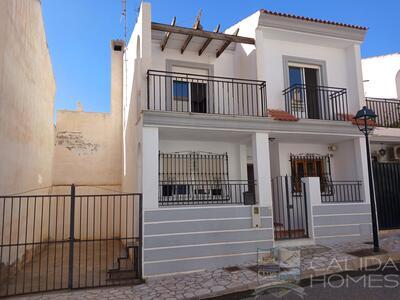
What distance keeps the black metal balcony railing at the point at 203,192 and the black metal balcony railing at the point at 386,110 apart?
640 centimetres

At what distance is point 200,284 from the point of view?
6641mm

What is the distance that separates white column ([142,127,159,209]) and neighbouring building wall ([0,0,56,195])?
3044mm

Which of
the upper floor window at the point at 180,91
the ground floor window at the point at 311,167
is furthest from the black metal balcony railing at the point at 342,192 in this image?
the upper floor window at the point at 180,91

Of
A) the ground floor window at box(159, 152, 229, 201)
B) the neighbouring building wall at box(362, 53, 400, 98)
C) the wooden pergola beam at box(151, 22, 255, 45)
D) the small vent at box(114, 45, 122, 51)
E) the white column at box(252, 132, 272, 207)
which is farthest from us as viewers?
the small vent at box(114, 45, 122, 51)

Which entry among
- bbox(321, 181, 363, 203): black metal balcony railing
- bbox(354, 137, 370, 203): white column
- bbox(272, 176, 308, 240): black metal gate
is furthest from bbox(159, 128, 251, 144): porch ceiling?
bbox(354, 137, 370, 203): white column

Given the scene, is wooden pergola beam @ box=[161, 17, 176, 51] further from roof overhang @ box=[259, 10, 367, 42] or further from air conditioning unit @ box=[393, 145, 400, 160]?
air conditioning unit @ box=[393, 145, 400, 160]

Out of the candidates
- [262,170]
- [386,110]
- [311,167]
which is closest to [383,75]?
[386,110]

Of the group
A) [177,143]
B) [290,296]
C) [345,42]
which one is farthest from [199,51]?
[290,296]

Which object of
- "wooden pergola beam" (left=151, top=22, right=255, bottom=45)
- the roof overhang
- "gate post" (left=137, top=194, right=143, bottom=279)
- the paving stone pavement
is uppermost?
the roof overhang

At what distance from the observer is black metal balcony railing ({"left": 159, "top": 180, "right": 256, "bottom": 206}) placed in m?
9.08

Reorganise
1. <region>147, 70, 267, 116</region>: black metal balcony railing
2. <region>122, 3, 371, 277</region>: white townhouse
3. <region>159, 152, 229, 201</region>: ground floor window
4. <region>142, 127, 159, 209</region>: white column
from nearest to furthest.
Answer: <region>142, 127, 159, 209</region>: white column, <region>122, 3, 371, 277</region>: white townhouse, <region>159, 152, 229, 201</region>: ground floor window, <region>147, 70, 267, 116</region>: black metal balcony railing

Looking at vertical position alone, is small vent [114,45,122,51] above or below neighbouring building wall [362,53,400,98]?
above

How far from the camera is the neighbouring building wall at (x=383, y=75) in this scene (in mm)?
15281

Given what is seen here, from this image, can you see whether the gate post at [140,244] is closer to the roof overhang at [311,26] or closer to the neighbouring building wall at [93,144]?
the roof overhang at [311,26]
